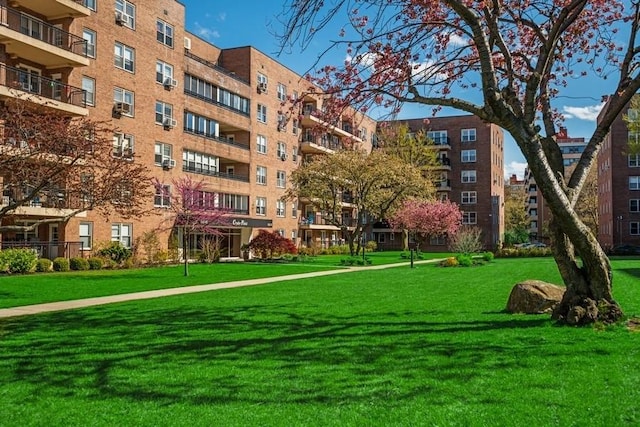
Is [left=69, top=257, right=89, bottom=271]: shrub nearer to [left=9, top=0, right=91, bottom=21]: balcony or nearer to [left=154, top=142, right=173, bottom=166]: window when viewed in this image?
[left=154, top=142, right=173, bottom=166]: window

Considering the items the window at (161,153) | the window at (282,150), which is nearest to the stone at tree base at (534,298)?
the window at (161,153)

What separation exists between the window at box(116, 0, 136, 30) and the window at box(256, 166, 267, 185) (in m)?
17.8

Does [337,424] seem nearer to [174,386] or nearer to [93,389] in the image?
[174,386]

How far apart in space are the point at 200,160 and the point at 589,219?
68.0 m

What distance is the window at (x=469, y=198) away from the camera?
7850cm

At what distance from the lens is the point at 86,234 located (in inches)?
1307

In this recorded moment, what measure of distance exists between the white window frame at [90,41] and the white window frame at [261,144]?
63.8 ft

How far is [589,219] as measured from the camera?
90688 millimetres

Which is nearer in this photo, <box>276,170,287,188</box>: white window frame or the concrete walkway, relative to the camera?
the concrete walkway

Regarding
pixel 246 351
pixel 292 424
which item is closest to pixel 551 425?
pixel 292 424

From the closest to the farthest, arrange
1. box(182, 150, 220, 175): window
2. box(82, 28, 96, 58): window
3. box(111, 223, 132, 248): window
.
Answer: box(82, 28, 96, 58): window, box(111, 223, 132, 248): window, box(182, 150, 220, 175): window

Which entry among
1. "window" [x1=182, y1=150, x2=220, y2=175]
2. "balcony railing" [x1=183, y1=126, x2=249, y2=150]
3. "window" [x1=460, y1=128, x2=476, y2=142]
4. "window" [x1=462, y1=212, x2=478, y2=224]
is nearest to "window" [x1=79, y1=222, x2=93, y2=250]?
"window" [x1=182, y1=150, x2=220, y2=175]

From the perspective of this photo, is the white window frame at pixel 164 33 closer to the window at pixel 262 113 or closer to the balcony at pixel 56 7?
the balcony at pixel 56 7

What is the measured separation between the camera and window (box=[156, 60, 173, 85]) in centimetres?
3928
